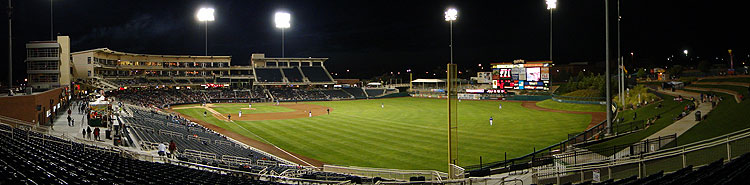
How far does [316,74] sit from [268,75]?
36.6ft

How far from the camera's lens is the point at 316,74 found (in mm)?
100438

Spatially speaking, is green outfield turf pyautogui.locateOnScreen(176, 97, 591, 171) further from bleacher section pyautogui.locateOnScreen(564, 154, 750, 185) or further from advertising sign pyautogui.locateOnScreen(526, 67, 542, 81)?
bleacher section pyautogui.locateOnScreen(564, 154, 750, 185)

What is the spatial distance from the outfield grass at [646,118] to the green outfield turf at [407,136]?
3.92m

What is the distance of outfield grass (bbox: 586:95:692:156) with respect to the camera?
19.7m

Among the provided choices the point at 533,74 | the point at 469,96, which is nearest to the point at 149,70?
the point at 469,96

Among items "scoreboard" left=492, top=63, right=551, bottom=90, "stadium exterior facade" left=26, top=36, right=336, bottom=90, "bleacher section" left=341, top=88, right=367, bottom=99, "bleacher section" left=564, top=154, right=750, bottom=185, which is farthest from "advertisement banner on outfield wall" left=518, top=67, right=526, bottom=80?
"bleacher section" left=564, top=154, right=750, bottom=185

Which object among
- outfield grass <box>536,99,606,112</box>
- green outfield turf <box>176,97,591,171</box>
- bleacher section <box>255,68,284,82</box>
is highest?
bleacher section <box>255,68,284,82</box>

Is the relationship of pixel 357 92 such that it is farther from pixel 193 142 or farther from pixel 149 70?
pixel 193 142

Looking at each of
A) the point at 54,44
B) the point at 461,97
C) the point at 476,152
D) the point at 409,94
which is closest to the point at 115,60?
the point at 54,44

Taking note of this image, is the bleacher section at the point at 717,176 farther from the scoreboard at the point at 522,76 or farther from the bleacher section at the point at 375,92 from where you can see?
the bleacher section at the point at 375,92

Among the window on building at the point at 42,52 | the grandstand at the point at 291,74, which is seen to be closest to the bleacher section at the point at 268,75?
the grandstand at the point at 291,74

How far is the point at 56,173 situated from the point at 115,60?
78.6m

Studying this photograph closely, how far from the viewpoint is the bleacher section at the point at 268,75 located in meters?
93.4

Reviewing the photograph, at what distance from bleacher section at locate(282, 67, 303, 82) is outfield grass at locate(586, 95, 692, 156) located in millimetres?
71519
